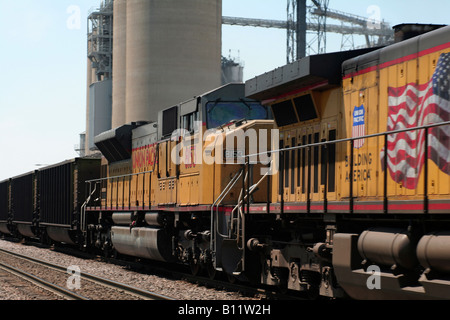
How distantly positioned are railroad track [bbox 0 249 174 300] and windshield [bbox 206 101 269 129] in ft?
12.9

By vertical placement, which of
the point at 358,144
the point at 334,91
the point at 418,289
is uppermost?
the point at 334,91

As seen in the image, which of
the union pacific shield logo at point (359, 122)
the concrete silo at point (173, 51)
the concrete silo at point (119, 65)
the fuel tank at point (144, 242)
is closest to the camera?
the union pacific shield logo at point (359, 122)

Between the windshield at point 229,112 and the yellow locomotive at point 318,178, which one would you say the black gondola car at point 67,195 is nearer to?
the yellow locomotive at point 318,178

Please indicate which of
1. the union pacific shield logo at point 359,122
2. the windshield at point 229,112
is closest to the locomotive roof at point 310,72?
the union pacific shield logo at point 359,122

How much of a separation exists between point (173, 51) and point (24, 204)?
692 inches

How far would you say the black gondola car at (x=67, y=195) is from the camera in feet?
81.3

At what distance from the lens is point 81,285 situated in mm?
14797

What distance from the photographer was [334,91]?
1057 cm

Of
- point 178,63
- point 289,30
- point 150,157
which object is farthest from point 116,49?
point 150,157

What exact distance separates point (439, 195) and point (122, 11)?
166ft

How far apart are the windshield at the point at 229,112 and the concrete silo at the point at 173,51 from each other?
32.2m

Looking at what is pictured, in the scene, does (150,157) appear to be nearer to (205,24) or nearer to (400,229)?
(400,229)

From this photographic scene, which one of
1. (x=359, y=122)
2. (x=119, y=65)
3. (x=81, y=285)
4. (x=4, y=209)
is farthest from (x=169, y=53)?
(x=359, y=122)

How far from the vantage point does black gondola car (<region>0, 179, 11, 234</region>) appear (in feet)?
127
